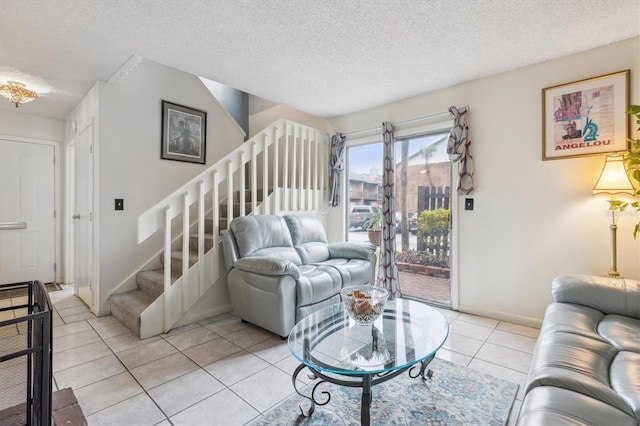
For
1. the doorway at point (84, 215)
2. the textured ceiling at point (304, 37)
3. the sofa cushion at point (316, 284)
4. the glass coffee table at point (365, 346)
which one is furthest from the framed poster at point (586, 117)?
the doorway at point (84, 215)

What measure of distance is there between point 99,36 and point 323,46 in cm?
169

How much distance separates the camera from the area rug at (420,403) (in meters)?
1.53

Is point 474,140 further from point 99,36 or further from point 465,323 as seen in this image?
point 99,36

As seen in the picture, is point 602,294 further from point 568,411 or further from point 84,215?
point 84,215

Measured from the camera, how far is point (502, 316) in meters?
2.92

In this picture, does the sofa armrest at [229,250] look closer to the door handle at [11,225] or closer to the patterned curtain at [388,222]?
the patterned curtain at [388,222]

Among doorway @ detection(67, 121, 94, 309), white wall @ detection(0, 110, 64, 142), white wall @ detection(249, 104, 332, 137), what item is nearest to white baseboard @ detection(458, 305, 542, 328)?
white wall @ detection(249, 104, 332, 137)

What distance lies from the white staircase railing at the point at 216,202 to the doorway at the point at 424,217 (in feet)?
3.17

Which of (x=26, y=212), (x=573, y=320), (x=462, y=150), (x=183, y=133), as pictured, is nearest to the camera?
(x=573, y=320)

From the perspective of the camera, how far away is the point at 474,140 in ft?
10.1

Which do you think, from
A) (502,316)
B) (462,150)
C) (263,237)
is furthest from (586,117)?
(263,237)

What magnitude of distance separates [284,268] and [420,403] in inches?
50.5

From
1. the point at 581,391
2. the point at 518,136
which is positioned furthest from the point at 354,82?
the point at 581,391

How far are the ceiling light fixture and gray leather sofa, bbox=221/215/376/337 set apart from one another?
234cm
